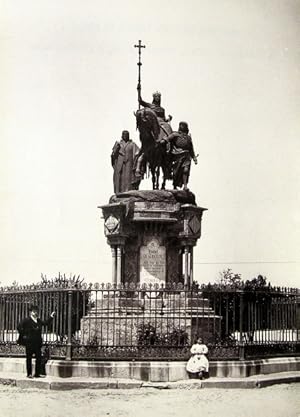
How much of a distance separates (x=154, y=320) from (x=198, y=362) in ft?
7.93

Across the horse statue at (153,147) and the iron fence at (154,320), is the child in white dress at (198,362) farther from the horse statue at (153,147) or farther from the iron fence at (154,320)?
the horse statue at (153,147)

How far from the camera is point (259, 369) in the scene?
1888cm

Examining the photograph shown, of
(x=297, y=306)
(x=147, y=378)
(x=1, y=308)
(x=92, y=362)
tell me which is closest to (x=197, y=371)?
(x=147, y=378)

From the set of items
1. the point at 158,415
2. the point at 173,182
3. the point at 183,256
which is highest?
the point at 173,182

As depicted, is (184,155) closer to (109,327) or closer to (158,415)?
(109,327)

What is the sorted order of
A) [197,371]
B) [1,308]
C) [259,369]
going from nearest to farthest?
[197,371] < [259,369] < [1,308]

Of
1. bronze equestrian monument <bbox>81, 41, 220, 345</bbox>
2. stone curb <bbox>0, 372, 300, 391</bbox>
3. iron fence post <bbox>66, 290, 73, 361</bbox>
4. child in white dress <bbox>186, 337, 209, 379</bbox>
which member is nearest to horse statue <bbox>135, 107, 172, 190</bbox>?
bronze equestrian monument <bbox>81, 41, 220, 345</bbox>

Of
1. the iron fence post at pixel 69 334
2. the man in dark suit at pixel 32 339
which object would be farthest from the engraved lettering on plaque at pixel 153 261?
the man in dark suit at pixel 32 339

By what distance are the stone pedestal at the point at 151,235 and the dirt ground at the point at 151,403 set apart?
217 inches

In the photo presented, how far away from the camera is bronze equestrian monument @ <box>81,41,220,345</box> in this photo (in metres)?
20.7

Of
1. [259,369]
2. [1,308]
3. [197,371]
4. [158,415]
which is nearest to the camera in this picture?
[158,415]

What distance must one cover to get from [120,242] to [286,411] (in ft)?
28.3

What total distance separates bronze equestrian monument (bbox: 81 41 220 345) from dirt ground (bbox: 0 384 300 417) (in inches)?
150

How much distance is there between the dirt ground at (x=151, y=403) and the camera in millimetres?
14148
